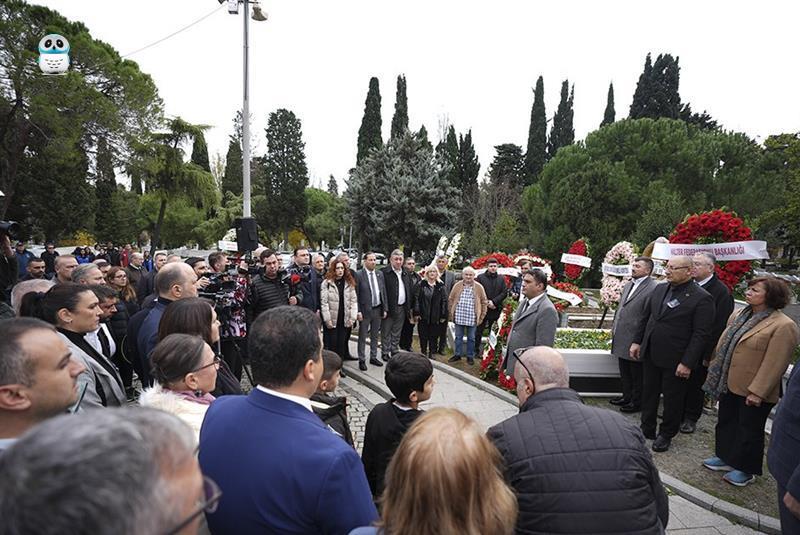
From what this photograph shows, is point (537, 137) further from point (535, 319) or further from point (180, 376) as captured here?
point (180, 376)

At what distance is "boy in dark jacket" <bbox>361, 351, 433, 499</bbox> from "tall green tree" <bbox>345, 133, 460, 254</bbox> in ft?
67.7

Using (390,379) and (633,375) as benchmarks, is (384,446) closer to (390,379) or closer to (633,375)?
(390,379)

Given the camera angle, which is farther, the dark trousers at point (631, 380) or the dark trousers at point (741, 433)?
the dark trousers at point (631, 380)

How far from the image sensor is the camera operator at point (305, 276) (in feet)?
22.8

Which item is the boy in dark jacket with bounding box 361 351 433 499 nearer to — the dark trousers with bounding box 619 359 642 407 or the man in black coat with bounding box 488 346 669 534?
the man in black coat with bounding box 488 346 669 534

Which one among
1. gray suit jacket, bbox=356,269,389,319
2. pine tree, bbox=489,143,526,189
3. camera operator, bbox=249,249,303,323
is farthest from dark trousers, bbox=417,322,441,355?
pine tree, bbox=489,143,526,189

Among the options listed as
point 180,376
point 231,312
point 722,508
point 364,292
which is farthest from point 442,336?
point 180,376

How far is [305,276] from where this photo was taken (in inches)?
277

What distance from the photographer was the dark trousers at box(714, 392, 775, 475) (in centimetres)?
392

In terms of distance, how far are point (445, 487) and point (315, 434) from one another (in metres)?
0.51

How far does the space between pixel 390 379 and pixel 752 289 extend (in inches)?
141

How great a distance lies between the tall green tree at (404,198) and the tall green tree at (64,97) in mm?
10765

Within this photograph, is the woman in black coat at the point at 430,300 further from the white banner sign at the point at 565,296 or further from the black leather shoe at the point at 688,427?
the black leather shoe at the point at 688,427

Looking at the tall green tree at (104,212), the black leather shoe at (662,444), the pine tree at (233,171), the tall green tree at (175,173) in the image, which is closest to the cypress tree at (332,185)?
the pine tree at (233,171)
